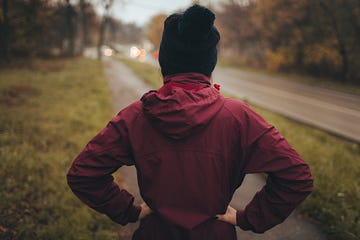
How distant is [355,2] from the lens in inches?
726

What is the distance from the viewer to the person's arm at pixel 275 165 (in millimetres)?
1271

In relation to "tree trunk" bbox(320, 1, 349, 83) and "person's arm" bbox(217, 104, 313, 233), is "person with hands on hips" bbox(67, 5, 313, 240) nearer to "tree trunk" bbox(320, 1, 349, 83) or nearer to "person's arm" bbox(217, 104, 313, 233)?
"person's arm" bbox(217, 104, 313, 233)

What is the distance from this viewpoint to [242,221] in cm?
147

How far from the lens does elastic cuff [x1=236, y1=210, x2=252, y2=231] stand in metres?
1.46

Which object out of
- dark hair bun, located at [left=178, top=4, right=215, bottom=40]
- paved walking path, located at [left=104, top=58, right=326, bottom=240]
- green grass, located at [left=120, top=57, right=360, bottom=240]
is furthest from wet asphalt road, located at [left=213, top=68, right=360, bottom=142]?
dark hair bun, located at [left=178, top=4, right=215, bottom=40]

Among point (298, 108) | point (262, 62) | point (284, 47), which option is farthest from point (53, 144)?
point (262, 62)

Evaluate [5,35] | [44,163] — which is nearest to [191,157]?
[44,163]

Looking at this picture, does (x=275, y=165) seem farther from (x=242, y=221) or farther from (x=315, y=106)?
(x=315, y=106)

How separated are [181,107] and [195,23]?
39 cm

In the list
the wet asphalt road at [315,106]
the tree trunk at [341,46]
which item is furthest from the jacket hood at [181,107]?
the tree trunk at [341,46]

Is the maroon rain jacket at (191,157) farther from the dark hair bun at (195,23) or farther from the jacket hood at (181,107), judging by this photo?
the dark hair bun at (195,23)

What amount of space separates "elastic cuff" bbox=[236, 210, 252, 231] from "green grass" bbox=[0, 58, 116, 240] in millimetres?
2266

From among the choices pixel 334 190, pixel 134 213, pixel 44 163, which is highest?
pixel 134 213

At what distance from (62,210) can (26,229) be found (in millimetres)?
508
